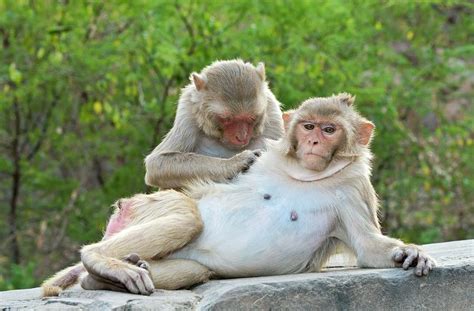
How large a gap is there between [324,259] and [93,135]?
7.52 metres

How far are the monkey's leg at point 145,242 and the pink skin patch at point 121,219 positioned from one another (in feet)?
0.52

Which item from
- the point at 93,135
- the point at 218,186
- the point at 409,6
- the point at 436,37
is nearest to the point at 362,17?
the point at 409,6

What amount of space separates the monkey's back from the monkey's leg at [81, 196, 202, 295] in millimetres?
97

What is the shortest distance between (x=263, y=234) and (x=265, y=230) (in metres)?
0.03

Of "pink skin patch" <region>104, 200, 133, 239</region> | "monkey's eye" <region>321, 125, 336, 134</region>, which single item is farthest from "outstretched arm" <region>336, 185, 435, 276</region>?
"pink skin patch" <region>104, 200, 133, 239</region>

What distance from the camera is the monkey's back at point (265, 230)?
17.5 ft

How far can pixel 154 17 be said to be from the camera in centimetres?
1124

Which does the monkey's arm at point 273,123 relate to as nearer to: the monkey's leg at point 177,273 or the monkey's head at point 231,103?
the monkey's head at point 231,103

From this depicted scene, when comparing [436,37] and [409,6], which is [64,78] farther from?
[436,37]

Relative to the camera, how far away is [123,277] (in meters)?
4.95

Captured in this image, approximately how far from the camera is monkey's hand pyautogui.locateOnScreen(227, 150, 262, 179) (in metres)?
5.84

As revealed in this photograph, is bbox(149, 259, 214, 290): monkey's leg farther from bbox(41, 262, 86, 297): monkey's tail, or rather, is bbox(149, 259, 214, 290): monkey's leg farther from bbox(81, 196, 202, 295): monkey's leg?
bbox(41, 262, 86, 297): monkey's tail

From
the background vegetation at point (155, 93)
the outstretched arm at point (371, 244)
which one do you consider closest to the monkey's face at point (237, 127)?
the outstretched arm at point (371, 244)

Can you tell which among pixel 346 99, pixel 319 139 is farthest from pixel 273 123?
pixel 319 139
